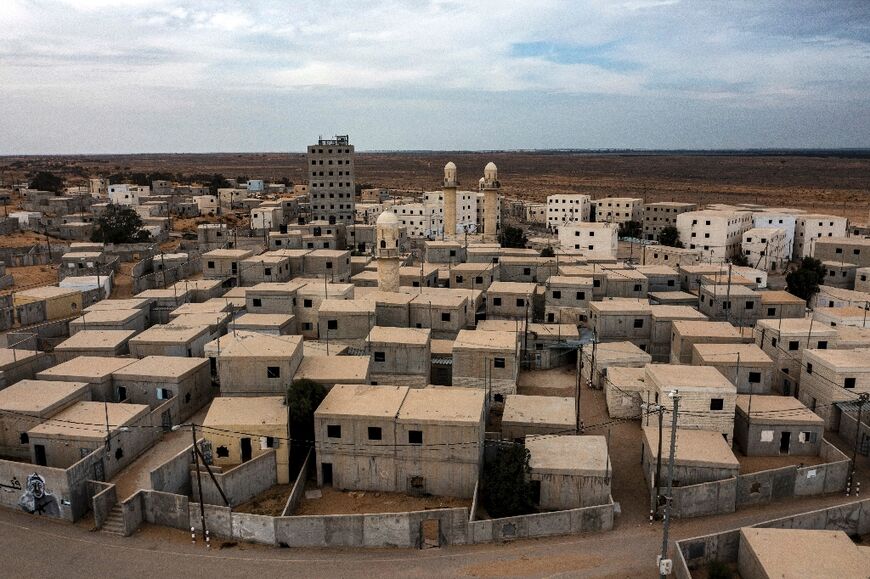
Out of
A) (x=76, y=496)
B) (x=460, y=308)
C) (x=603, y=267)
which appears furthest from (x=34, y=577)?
(x=603, y=267)

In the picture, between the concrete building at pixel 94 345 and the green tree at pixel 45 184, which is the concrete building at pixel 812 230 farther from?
the green tree at pixel 45 184

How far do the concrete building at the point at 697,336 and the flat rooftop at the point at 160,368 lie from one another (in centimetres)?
2349

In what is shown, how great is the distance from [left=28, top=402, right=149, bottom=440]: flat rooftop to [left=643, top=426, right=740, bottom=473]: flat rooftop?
19.7 metres

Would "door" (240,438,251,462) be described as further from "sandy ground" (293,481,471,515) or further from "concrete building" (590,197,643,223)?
"concrete building" (590,197,643,223)

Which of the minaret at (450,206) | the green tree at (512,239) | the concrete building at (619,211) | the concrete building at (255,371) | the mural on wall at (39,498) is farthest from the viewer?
the concrete building at (619,211)

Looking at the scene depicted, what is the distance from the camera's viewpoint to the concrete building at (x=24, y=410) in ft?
82.5

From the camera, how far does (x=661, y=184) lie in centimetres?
18362

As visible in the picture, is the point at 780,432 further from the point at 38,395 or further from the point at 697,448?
the point at 38,395

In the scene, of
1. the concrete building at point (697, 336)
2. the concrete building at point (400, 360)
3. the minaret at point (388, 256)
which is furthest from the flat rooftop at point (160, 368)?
the concrete building at point (697, 336)

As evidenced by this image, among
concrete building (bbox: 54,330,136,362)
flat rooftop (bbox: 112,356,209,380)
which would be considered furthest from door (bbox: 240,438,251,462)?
concrete building (bbox: 54,330,136,362)

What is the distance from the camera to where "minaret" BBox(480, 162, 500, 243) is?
250ft

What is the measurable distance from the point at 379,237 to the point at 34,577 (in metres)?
26.8

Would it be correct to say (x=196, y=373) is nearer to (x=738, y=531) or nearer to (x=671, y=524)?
(x=671, y=524)

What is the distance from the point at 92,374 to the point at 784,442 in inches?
1133
